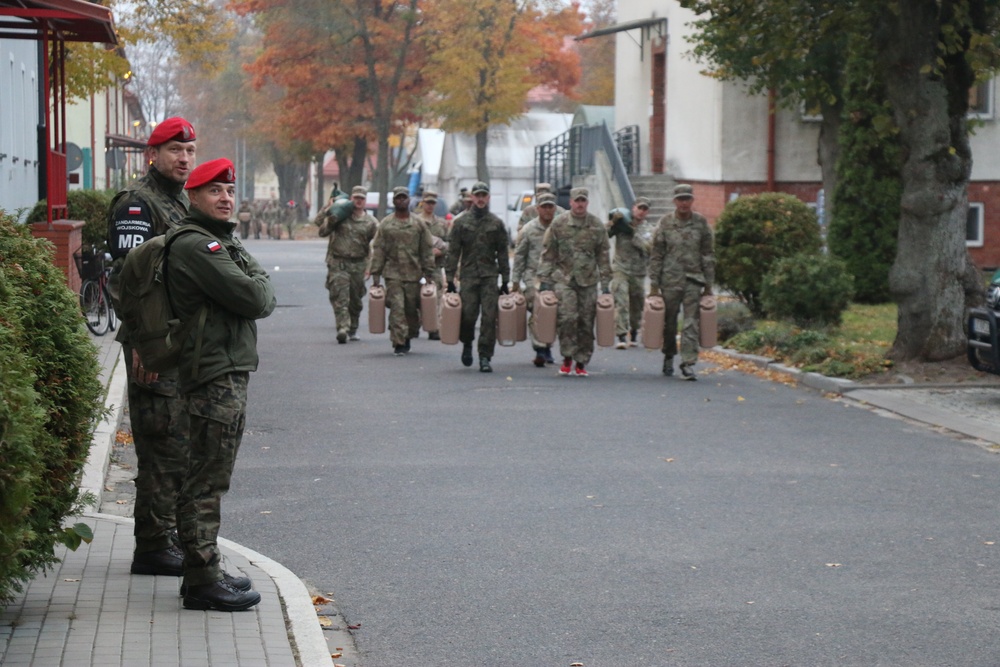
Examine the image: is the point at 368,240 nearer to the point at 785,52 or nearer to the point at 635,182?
the point at 785,52

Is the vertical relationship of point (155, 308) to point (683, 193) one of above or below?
below

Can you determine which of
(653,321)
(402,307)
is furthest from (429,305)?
(653,321)

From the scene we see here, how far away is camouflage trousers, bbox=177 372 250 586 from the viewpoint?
5898mm

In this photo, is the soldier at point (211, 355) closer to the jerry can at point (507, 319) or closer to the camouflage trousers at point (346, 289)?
the jerry can at point (507, 319)

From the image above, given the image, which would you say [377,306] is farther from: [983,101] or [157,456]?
[983,101]

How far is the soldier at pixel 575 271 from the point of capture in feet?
→ 50.8

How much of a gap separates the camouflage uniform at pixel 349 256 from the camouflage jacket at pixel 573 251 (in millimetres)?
4203

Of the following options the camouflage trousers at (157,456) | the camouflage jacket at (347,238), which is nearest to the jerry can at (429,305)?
the camouflage jacket at (347,238)

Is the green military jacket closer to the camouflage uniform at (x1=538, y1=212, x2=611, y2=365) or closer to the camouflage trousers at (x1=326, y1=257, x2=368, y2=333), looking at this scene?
the camouflage uniform at (x1=538, y1=212, x2=611, y2=365)

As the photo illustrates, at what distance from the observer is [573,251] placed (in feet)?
50.7

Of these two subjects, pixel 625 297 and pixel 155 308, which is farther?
pixel 625 297

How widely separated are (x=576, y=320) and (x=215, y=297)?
32.3 ft

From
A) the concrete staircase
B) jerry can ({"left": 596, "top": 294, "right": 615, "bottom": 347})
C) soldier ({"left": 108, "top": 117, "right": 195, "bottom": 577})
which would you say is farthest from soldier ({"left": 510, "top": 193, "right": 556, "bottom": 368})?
the concrete staircase

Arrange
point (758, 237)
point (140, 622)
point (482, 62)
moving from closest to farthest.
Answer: point (140, 622) → point (758, 237) → point (482, 62)
